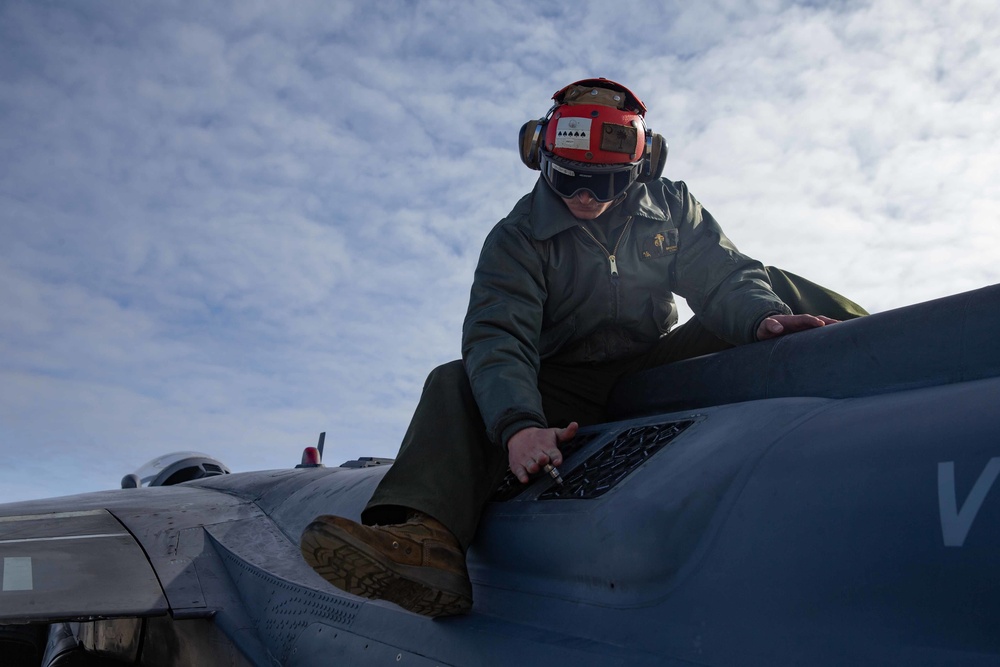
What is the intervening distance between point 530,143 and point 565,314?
2.23 ft

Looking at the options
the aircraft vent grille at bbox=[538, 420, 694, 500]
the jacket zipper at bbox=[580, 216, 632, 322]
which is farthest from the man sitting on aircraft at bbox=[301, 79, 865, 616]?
the aircraft vent grille at bbox=[538, 420, 694, 500]

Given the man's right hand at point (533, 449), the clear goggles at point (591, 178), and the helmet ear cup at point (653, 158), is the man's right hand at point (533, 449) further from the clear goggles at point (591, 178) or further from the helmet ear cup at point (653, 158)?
the helmet ear cup at point (653, 158)

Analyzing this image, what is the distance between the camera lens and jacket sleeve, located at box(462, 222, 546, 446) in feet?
8.00

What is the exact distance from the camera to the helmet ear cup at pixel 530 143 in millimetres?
3078

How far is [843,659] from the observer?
1.25 m

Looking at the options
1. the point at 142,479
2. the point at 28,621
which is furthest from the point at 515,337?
the point at 142,479

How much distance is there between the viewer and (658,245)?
313 cm

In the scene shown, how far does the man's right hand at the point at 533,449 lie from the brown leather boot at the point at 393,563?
30cm

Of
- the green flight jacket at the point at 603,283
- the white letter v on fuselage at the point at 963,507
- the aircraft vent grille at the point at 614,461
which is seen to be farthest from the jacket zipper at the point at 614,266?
the white letter v on fuselage at the point at 963,507

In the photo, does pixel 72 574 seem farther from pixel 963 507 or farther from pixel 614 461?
pixel 963 507

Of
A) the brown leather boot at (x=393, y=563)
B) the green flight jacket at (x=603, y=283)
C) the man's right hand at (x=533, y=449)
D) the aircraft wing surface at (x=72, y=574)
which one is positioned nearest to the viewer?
the brown leather boot at (x=393, y=563)

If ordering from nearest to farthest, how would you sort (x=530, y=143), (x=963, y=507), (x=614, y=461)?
(x=963, y=507), (x=614, y=461), (x=530, y=143)

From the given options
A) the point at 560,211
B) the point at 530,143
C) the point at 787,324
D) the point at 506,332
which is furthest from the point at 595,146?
the point at 787,324

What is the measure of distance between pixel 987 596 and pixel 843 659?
24cm
